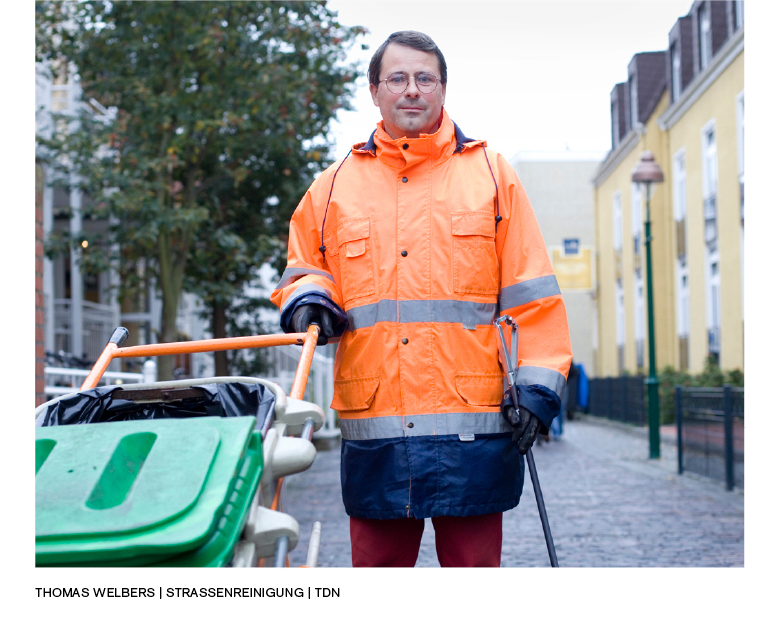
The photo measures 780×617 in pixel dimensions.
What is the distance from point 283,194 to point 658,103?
1459 cm

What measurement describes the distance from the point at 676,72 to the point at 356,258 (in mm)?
22546

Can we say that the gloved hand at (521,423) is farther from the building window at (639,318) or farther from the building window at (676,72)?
the building window at (639,318)

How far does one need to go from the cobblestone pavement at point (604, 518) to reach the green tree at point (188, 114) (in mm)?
3776

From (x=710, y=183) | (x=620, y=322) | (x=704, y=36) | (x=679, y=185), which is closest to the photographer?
(x=710, y=183)

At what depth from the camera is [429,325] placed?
2.93 m

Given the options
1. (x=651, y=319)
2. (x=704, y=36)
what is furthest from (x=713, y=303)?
(x=651, y=319)

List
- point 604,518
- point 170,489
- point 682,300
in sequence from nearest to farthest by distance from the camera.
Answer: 1. point 170,489
2. point 604,518
3. point 682,300

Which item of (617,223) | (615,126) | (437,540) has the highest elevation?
(615,126)

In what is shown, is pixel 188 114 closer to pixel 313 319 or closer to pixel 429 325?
pixel 313 319

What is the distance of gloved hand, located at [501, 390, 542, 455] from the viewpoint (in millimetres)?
2830

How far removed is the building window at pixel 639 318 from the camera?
28250 mm

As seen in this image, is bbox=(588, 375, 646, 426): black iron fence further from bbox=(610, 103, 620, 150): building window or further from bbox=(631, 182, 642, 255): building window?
bbox=(610, 103, 620, 150): building window

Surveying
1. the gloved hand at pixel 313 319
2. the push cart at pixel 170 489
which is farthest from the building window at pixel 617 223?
the push cart at pixel 170 489
